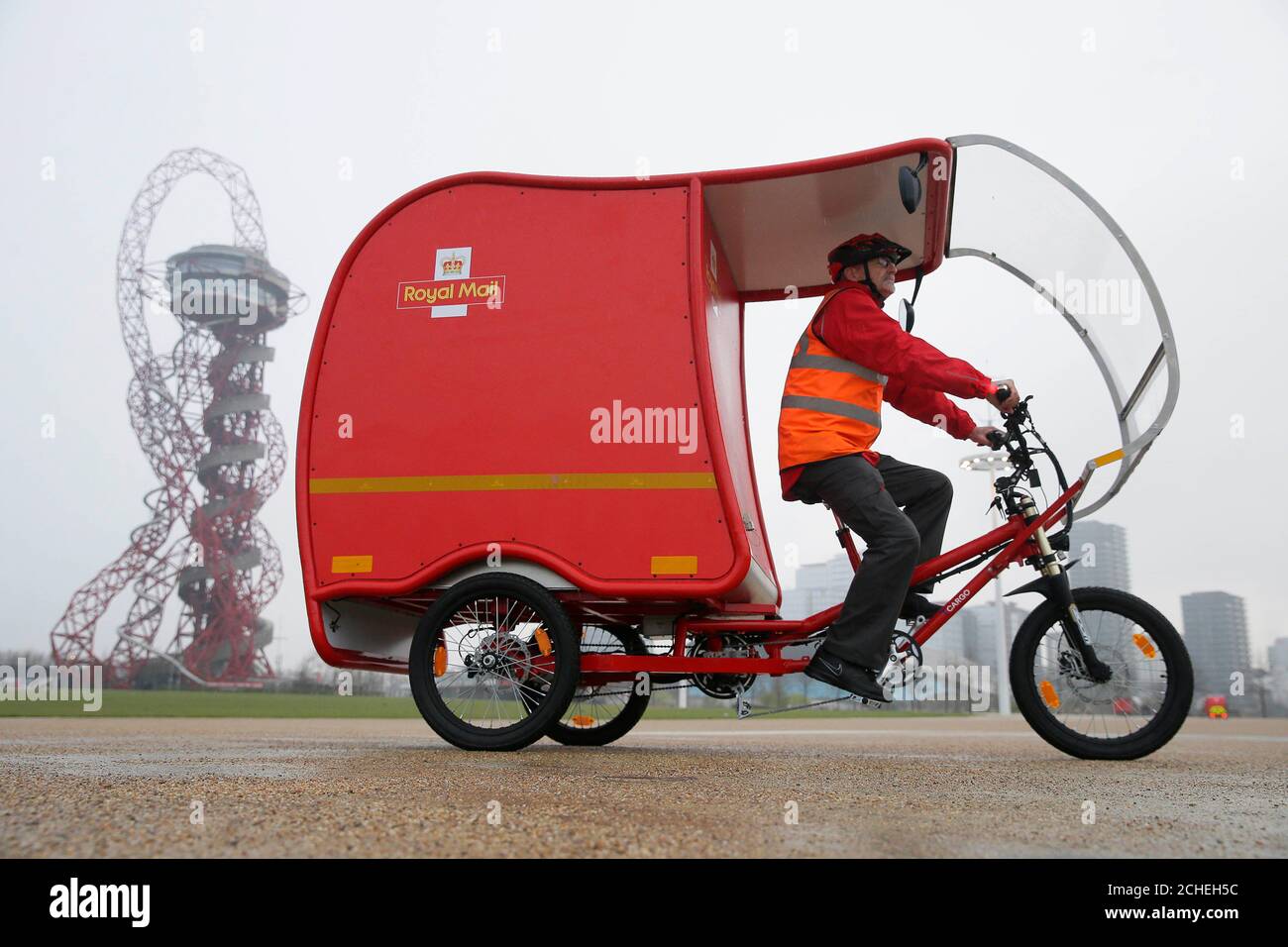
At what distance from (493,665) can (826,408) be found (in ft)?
6.52

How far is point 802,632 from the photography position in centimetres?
431

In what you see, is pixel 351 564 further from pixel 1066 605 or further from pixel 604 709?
pixel 1066 605

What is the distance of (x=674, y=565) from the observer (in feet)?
12.7

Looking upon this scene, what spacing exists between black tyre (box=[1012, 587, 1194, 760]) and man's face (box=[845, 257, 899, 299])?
1.71 metres

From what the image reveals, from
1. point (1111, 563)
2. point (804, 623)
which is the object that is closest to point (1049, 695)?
point (804, 623)

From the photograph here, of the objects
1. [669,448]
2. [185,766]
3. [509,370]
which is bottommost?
[185,766]

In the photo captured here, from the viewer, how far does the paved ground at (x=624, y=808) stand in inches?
79.9

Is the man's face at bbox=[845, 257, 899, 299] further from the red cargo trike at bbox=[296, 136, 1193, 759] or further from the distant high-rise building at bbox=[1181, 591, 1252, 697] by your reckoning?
the distant high-rise building at bbox=[1181, 591, 1252, 697]

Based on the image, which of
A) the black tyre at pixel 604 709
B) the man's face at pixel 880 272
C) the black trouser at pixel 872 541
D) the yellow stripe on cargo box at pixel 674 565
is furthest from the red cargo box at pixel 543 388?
the black tyre at pixel 604 709

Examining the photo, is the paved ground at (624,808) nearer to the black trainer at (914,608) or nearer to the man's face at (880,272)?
the black trainer at (914,608)
